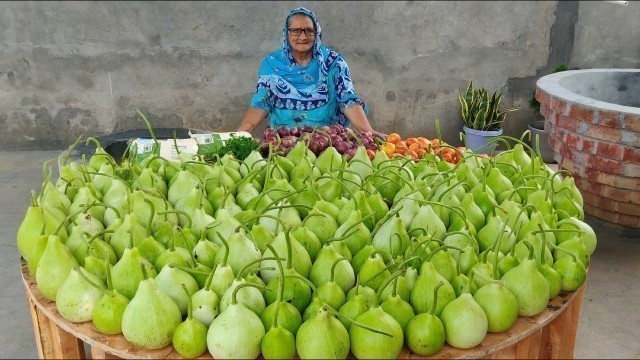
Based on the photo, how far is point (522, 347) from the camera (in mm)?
1695

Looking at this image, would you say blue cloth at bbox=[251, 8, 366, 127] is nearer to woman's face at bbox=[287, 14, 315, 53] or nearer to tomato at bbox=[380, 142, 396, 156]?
woman's face at bbox=[287, 14, 315, 53]

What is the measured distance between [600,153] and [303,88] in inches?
85.7

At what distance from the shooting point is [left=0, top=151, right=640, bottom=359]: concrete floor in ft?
10.2

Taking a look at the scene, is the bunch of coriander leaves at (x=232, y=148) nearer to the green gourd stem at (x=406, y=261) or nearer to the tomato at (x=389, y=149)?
the tomato at (x=389, y=149)

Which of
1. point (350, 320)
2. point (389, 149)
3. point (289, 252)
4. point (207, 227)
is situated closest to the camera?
point (350, 320)

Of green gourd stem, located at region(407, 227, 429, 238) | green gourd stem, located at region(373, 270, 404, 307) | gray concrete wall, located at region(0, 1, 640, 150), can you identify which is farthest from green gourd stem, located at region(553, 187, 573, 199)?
gray concrete wall, located at region(0, 1, 640, 150)

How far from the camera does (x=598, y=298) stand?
3551 millimetres

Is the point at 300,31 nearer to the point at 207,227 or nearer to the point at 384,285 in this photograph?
the point at 207,227

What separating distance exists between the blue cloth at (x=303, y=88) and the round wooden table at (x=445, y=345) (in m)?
2.65

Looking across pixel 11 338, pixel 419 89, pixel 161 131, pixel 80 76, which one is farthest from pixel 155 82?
pixel 11 338

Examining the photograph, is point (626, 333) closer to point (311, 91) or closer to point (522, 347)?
point (522, 347)

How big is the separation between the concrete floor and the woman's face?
8.26 feet

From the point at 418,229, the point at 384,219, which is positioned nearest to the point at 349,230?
the point at 384,219

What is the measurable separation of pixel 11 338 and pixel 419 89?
4851mm
